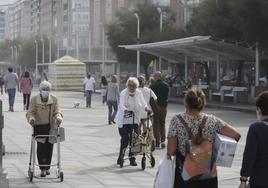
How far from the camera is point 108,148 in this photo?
50.5ft

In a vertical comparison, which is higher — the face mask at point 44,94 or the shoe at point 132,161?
the face mask at point 44,94

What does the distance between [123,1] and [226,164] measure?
110775 mm

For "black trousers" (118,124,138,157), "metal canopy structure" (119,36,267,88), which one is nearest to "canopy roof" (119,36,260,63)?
"metal canopy structure" (119,36,267,88)

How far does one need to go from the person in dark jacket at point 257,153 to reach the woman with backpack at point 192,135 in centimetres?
59

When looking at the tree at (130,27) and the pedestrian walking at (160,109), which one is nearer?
the pedestrian walking at (160,109)

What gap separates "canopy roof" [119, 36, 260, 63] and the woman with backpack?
94.9 ft

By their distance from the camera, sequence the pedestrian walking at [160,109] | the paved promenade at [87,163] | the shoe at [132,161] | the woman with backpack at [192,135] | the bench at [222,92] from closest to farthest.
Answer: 1. the woman with backpack at [192,135]
2. the paved promenade at [87,163]
3. the shoe at [132,161]
4. the pedestrian walking at [160,109]
5. the bench at [222,92]

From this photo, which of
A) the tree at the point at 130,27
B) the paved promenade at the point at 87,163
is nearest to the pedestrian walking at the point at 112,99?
the paved promenade at the point at 87,163

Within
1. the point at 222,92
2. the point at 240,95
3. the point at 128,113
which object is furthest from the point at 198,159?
the point at 222,92

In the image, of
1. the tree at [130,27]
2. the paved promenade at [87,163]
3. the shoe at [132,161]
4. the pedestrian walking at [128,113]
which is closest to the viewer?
the paved promenade at [87,163]

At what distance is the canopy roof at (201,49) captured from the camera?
36.8 metres

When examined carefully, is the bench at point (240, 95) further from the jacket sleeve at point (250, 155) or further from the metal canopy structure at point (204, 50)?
the jacket sleeve at point (250, 155)

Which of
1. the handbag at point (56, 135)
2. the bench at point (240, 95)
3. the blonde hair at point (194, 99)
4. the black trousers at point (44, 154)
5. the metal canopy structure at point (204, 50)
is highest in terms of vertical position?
the metal canopy structure at point (204, 50)

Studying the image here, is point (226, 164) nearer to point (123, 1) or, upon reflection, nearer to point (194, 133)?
point (194, 133)
